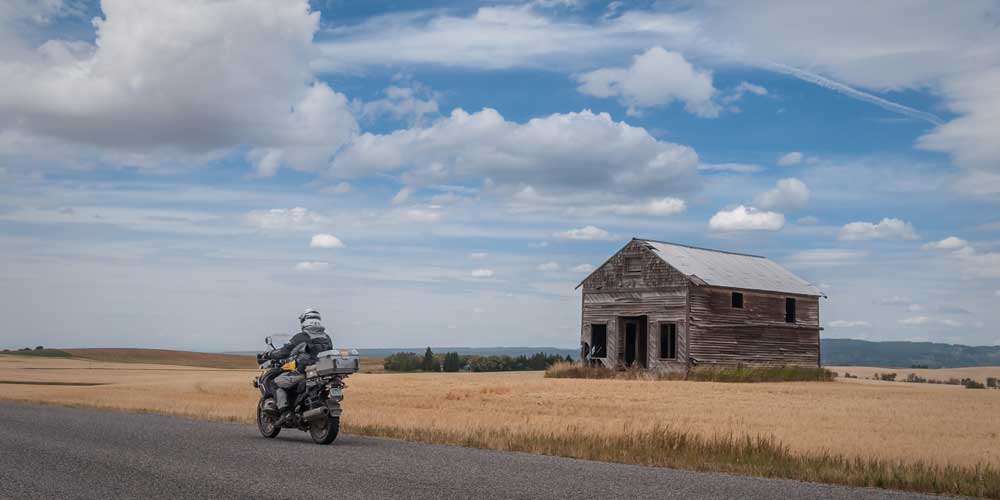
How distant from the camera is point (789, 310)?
4809cm

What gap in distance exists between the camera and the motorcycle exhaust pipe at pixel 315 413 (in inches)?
589

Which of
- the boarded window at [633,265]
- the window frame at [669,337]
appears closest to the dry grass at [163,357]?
the boarded window at [633,265]

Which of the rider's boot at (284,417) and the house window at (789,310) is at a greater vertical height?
the house window at (789,310)

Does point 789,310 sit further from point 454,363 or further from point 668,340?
point 454,363

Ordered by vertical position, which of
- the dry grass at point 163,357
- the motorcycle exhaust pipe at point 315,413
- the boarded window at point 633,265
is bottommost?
the dry grass at point 163,357

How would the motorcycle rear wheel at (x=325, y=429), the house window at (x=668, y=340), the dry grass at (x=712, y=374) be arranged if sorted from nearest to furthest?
the motorcycle rear wheel at (x=325, y=429) → the dry grass at (x=712, y=374) → the house window at (x=668, y=340)

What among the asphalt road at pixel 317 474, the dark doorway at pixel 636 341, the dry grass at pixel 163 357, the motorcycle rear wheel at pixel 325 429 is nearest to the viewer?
the asphalt road at pixel 317 474

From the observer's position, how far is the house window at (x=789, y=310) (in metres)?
47.9

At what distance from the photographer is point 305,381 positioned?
15711 mm

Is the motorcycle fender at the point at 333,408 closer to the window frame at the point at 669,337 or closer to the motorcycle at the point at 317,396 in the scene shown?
the motorcycle at the point at 317,396

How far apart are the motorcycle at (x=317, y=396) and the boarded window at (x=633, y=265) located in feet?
101

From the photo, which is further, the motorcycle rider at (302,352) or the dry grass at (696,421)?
the motorcycle rider at (302,352)

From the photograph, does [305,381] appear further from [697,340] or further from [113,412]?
[697,340]

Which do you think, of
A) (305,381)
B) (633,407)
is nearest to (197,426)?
(305,381)
